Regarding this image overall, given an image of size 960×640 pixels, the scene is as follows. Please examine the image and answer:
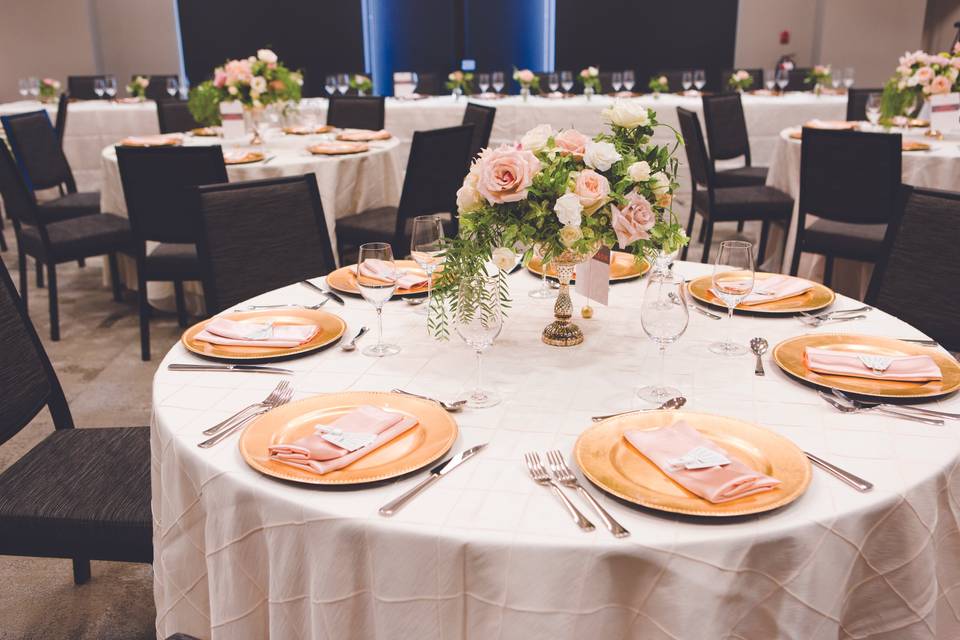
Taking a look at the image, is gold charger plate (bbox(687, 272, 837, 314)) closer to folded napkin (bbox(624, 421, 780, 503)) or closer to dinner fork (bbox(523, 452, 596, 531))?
folded napkin (bbox(624, 421, 780, 503))

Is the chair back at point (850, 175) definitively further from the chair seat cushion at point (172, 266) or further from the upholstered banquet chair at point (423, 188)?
the chair seat cushion at point (172, 266)

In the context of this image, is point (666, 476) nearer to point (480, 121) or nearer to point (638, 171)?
point (638, 171)

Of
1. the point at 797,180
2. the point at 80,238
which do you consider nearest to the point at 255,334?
the point at 80,238

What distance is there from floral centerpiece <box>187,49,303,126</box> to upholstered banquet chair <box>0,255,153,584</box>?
2.72 meters

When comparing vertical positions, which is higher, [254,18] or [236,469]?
[254,18]

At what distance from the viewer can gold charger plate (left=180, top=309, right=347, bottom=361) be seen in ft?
5.59

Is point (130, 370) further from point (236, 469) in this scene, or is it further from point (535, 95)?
point (535, 95)

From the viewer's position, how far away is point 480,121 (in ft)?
15.9

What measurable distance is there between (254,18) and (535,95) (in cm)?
465

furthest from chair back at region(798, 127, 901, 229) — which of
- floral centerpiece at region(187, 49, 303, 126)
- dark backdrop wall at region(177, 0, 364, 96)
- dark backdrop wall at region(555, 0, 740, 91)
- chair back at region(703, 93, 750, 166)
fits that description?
dark backdrop wall at region(177, 0, 364, 96)

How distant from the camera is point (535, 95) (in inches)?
301

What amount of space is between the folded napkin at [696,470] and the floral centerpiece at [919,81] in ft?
11.6

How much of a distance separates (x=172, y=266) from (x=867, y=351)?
296cm

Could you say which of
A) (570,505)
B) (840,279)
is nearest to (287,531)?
(570,505)
